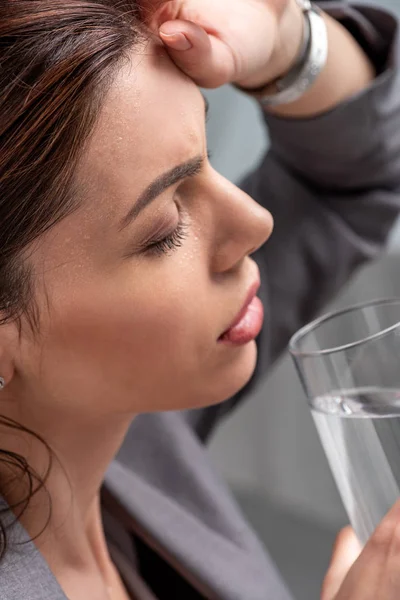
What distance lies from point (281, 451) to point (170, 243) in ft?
2.70

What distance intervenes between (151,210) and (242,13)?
178 mm

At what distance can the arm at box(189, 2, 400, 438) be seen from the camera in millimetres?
792

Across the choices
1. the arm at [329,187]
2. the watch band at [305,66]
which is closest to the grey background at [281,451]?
the arm at [329,187]

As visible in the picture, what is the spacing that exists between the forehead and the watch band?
0.22 m

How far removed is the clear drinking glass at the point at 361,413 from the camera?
517 mm

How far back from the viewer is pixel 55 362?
564 mm

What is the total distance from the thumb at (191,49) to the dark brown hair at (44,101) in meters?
0.03

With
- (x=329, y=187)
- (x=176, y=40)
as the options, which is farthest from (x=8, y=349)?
(x=329, y=187)

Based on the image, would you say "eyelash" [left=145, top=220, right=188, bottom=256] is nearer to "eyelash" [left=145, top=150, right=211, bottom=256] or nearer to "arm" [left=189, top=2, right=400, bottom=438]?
"eyelash" [left=145, top=150, right=211, bottom=256]

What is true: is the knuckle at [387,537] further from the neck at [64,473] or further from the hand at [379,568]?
the neck at [64,473]

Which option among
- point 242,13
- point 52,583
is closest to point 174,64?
point 242,13

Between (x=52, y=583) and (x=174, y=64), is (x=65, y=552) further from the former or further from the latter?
(x=174, y=64)

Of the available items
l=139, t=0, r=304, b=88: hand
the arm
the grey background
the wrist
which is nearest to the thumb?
l=139, t=0, r=304, b=88: hand

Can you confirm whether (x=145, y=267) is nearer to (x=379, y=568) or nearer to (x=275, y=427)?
(x=379, y=568)
